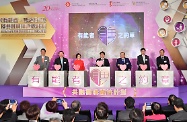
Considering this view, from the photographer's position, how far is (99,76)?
6246mm

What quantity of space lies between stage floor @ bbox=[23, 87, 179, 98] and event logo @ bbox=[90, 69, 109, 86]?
14 cm

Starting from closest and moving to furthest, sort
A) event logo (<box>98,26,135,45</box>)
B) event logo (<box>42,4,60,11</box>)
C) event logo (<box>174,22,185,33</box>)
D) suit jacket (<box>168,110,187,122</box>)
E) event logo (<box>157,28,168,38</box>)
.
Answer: suit jacket (<box>168,110,187,122</box>), event logo (<box>174,22,185,33</box>), event logo (<box>157,28,168,38</box>), event logo (<box>98,26,135,45</box>), event logo (<box>42,4,60,11</box>)

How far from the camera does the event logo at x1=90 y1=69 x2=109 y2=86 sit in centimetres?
Result: 624

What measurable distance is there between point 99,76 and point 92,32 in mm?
2175

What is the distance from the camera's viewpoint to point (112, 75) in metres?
8.03

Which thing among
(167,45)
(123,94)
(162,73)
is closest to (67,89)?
(123,94)

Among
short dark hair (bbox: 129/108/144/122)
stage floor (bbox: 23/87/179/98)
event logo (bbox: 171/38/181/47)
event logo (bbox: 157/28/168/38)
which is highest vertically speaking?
event logo (bbox: 157/28/168/38)

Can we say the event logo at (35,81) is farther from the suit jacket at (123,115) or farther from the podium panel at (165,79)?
the suit jacket at (123,115)

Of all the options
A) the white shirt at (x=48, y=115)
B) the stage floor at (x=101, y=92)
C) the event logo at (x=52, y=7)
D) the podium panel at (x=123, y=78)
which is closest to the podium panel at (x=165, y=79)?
the stage floor at (x=101, y=92)

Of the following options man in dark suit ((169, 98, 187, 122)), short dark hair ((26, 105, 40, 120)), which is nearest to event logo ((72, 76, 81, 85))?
man in dark suit ((169, 98, 187, 122))

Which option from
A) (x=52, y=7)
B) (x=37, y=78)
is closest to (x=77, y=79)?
(x=37, y=78)

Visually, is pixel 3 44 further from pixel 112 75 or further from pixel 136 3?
pixel 136 3

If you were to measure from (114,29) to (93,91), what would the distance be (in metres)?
2.41

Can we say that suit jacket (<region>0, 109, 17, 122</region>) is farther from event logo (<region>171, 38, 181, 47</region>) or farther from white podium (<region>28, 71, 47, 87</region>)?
event logo (<region>171, 38, 181, 47</region>)
